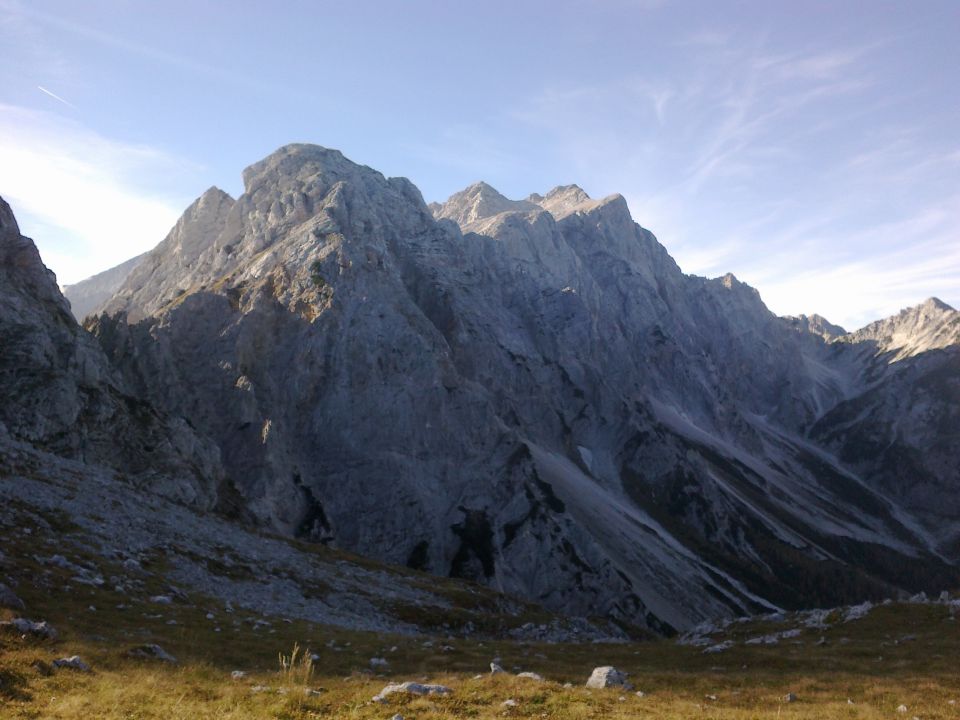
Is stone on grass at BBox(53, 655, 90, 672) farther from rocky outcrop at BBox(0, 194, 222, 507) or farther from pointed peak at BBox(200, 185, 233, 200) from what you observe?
pointed peak at BBox(200, 185, 233, 200)

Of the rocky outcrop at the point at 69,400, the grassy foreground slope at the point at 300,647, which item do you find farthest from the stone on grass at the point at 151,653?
the rocky outcrop at the point at 69,400

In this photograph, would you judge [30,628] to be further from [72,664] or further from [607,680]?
[607,680]

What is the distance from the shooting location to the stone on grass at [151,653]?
64.1ft

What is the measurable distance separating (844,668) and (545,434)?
167735 mm

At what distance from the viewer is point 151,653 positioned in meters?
20.1

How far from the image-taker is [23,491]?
41.1 metres

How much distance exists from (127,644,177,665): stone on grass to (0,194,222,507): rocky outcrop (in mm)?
51468

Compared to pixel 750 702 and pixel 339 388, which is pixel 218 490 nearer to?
pixel 339 388

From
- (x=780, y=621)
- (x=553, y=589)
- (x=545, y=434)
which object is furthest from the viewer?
(x=545, y=434)

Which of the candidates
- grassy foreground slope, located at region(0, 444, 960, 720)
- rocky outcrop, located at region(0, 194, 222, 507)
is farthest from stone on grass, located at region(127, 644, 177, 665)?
rocky outcrop, located at region(0, 194, 222, 507)

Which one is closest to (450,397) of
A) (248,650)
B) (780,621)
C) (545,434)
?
(545,434)

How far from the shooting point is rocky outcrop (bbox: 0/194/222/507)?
229 ft

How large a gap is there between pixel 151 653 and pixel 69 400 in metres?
64.9

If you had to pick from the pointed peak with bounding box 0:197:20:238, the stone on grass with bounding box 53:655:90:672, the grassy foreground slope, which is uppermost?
the pointed peak with bounding box 0:197:20:238
